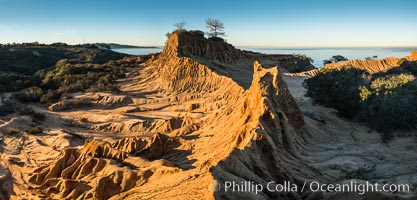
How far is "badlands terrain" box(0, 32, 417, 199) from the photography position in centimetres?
714

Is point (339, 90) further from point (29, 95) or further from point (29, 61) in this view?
point (29, 61)

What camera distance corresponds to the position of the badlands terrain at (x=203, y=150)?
281 inches

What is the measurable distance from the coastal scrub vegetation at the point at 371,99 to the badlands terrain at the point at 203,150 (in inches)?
21.9

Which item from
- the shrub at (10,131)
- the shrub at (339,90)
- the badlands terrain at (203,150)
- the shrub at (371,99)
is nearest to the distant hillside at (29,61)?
the badlands terrain at (203,150)

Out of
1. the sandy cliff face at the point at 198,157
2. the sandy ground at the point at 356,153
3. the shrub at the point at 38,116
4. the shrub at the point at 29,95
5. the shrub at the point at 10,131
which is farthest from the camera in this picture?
the shrub at the point at 29,95

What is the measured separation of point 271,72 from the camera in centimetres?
1145

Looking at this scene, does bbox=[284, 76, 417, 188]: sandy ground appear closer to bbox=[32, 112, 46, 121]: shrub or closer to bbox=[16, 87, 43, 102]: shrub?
bbox=[32, 112, 46, 121]: shrub

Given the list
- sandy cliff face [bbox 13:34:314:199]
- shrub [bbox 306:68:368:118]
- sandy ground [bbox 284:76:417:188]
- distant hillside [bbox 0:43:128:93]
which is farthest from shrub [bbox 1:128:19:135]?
shrub [bbox 306:68:368:118]

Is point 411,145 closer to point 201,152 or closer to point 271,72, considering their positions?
point 271,72

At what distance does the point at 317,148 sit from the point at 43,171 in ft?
27.8

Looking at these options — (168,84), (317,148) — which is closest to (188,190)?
(317,148)

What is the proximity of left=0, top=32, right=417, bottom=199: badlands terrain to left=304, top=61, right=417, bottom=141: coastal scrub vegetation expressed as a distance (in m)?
0.56

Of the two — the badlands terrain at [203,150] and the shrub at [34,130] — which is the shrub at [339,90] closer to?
the badlands terrain at [203,150]

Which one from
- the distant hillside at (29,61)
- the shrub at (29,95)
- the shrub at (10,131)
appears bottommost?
the shrub at (10,131)
